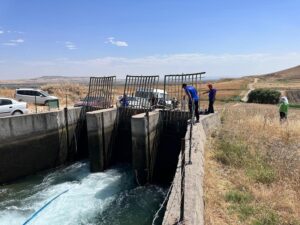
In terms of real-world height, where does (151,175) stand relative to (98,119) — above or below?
below

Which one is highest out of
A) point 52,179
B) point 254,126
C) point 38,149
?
point 254,126

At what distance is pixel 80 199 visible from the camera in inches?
432

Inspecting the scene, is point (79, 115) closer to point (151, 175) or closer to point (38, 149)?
point (38, 149)

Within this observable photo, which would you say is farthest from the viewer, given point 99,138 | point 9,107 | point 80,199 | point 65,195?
point 9,107

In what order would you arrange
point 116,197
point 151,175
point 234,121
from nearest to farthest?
point 116,197 < point 151,175 < point 234,121

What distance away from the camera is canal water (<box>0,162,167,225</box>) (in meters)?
9.52

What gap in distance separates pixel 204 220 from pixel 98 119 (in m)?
9.44

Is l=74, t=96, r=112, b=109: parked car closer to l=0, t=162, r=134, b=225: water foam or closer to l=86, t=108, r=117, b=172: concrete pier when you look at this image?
l=86, t=108, r=117, b=172: concrete pier

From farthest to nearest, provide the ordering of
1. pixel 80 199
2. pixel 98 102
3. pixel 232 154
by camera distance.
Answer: pixel 98 102
pixel 80 199
pixel 232 154

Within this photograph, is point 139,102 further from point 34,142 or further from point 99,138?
point 34,142

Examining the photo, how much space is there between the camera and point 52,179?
13375 millimetres


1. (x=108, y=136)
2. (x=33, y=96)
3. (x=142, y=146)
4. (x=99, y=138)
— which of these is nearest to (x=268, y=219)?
(x=142, y=146)

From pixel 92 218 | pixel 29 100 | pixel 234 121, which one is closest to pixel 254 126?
pixel 234 121

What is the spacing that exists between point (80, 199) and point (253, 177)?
5.94m
